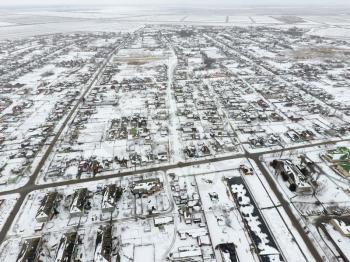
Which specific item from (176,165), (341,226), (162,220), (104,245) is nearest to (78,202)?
(104,245)

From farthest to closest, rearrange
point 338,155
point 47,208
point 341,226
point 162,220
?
point 338,155 → point 47,208 → point 162,220 → point 341,226

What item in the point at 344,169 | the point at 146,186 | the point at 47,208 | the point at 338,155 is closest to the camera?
the point at 47,208

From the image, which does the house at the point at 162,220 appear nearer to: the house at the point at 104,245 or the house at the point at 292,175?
the house at the point at 104,245

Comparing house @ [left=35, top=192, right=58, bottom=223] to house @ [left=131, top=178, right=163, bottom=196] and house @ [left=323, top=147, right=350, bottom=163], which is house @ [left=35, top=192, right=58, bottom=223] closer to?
house @ [left=131, top=178, right=163, bottom=196]

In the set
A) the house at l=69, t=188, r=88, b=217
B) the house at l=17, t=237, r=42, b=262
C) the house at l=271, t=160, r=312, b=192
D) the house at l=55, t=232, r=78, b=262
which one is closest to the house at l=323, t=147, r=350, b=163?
the house at l=271, t=160, r=312, b=192

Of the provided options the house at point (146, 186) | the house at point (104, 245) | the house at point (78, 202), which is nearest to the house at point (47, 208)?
the house at point (78, 202)

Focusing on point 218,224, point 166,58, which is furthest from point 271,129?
point 166,58

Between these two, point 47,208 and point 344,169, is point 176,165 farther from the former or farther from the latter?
point 344,169
